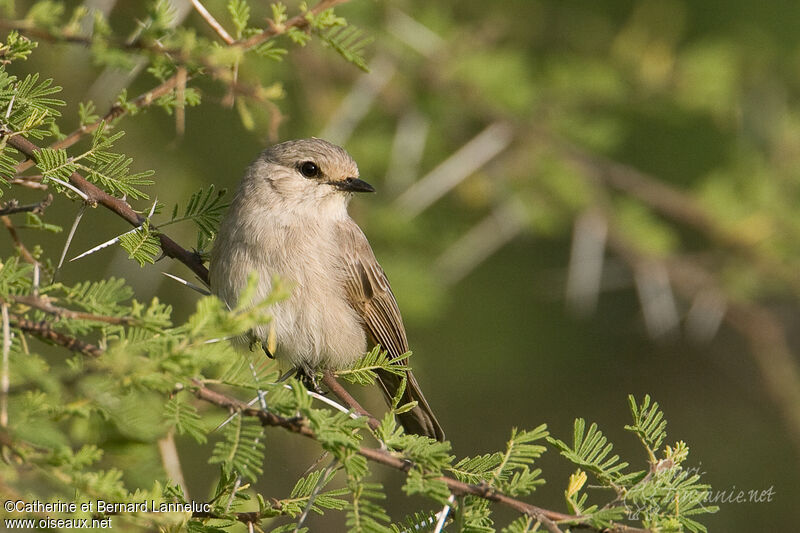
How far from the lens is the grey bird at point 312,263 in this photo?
4684mm

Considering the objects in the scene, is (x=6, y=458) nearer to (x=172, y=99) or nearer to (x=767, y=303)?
(x=172, y=99)

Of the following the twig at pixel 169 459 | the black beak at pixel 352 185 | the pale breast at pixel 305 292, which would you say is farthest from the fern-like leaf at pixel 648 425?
the black beak at pixel 352 185

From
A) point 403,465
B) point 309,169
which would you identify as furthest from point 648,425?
point 309,169

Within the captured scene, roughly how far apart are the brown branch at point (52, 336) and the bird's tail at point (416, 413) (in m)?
2.57

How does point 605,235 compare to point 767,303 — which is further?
point 767,303

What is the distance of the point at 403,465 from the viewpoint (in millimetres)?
2922

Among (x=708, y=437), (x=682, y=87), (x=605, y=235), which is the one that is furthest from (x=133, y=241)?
(x=708, y=437)

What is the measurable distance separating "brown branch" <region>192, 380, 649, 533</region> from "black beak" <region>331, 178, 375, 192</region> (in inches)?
95.5

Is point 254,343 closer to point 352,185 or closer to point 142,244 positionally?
point 352,185

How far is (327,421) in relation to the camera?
2.82 metres

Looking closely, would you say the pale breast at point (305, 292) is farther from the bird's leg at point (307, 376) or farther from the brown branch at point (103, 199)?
the brown branch at point (103, 199)

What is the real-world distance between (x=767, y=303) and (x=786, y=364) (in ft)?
4.92

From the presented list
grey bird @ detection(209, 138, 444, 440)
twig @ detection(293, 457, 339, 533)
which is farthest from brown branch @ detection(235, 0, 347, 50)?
grey bird @ detection(209, 138, 444, 440)

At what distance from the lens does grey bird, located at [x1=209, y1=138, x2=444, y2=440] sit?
4684 mm
